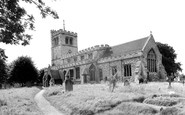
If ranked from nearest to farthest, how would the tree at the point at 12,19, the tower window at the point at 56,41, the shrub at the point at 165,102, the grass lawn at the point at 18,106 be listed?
the tree at the point at 12,19 < the shrub at the point at 165,102 < the grass lawn at the point at 18,106 < the tower window at the point at 56,41

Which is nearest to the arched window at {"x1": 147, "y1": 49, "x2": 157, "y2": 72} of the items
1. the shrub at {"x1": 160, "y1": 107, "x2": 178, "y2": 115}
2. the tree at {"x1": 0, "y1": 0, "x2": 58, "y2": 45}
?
the shrub at {"x1": 160, "y1": 107, "x2": 178, "y2": 115}

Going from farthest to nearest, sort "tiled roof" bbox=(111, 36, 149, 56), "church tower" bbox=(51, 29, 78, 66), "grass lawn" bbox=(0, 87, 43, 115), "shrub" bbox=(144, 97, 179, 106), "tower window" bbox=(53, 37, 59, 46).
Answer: "tower window" bbox=(53, 37, 59, 46)
"church tower" bbox=(51, 29, 78, 66)
"tiled roof" bbox=(111, 36, 149, 56)
"grass lawn" bbox=(0, 87, 43, 115)
"shrub" bbox=(144, 97, 179, 106)

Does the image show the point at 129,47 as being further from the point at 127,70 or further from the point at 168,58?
the point at 168,58

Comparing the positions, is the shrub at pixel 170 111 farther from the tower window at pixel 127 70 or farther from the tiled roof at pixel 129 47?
the tiled roof at pixel 129 47

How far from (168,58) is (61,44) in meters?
26.4

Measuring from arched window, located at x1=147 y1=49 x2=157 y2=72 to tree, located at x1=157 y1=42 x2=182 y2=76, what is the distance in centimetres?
1197

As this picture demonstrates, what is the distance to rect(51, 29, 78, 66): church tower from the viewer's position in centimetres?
5144

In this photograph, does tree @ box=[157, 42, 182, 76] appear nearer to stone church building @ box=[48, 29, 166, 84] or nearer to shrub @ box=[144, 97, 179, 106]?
stone church building @ box=[48, 29, 166, 84]

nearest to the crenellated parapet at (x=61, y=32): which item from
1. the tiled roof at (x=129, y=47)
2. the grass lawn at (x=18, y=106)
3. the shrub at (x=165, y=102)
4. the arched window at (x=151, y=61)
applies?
the tiled roof at (x=129, y=47)

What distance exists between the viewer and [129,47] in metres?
34.4

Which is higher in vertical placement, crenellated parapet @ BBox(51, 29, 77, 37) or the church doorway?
Answer: crenellated parapet @ BBox(51, 29, 77, 37)

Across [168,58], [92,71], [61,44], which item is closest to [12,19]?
[92,71]

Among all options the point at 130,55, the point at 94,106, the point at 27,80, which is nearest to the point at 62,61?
the point at 27,80

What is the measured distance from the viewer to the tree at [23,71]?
43156 mm
